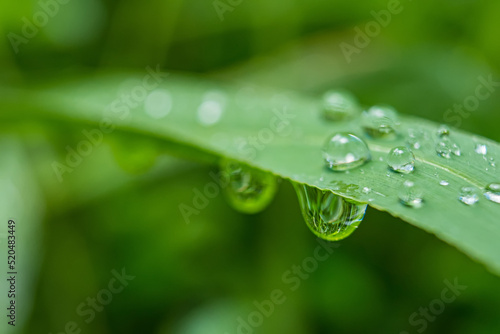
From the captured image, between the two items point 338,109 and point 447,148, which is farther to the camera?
point 338,109

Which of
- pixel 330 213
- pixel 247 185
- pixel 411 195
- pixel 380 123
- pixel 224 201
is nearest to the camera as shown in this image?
pixel 411 195

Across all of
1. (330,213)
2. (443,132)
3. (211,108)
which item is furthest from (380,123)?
(211,108)

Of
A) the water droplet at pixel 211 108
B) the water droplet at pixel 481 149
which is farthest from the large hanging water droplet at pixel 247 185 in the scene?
the water droplet at pixel 481 149

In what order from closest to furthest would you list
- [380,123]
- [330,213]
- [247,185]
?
1. [330,213]
2. [380,123]
3. [247,185]

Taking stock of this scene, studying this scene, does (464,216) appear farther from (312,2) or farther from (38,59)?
(38,59)

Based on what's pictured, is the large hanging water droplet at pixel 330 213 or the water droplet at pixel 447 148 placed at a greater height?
the water droplet at pixel 447 148

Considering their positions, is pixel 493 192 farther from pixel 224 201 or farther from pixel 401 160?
pixel 224 201

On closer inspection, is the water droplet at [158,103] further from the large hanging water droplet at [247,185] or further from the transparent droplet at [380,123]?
the transparent droplet at [380,123]
